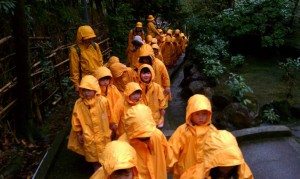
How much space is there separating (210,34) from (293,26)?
2955 mm

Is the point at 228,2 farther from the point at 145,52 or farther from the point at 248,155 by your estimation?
the point at 248,155

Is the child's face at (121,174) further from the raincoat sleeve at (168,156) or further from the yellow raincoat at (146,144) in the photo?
the raincoat sleeve at (168,156)

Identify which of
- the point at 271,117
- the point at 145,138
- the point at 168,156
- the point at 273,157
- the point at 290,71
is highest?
the point at 145,138

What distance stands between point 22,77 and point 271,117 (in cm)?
476

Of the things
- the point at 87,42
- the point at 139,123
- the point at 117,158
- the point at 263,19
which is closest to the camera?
the point at 117,158

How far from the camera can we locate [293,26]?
11.7 meters

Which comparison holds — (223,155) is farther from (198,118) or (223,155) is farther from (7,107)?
(7,107)

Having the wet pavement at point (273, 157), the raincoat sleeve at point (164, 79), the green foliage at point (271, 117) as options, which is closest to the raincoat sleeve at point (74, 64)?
the raincoat sleeve at point (164, 79)

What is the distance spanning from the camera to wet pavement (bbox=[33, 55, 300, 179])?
536 cm

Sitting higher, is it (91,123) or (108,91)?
(108,91)

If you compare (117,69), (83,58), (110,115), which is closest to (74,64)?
(83,58)

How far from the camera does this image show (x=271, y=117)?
7.25m

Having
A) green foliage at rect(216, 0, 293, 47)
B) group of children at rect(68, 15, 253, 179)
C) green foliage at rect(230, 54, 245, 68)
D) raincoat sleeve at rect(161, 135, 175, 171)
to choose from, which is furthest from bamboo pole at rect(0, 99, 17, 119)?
green foliage at rect(216, 0, 293, 47)

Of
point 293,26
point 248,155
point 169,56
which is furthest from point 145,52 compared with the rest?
point 169,56
